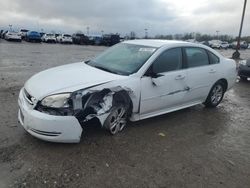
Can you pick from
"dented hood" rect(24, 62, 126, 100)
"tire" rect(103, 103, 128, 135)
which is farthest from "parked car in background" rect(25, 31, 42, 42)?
"tire" rect(103, 103, 128, 135)

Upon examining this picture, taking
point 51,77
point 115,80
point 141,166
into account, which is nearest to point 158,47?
point 115,80

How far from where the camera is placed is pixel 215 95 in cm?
637

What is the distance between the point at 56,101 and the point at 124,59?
178 centimetres

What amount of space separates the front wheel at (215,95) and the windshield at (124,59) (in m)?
2.13

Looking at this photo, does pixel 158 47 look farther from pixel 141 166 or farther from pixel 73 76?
pixel 141 166

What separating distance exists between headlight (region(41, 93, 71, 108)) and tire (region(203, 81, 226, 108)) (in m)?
3.74

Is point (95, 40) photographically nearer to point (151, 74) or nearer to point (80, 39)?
point (80, 39)

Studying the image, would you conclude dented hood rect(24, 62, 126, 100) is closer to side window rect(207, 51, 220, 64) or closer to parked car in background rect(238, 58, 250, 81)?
side window rect(207, 51, 220, 64)

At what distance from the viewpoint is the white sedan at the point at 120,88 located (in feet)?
12.1

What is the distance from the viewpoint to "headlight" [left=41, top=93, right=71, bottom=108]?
3664mm

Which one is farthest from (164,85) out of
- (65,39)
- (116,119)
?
(65,39)

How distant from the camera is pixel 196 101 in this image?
5.86 metres

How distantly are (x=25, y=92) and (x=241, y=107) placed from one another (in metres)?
5.31

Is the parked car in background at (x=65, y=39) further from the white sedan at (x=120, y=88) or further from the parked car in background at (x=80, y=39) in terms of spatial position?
the white sedan at (x=120, y=88)
